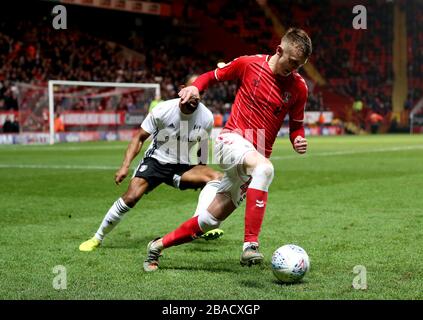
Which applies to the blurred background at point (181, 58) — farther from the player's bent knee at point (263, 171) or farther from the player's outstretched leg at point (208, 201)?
the player's bent knee at point (263, 171)

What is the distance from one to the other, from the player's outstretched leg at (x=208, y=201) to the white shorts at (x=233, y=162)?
4.13ft

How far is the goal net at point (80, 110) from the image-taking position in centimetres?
2650

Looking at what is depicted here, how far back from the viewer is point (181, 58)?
131 feet

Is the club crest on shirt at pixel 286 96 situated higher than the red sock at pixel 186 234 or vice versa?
the club crest on shirt at pixel 286 96

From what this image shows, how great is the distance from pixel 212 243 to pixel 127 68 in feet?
96.5

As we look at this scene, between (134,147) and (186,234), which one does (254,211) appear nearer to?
(186,234)

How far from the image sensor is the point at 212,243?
6.67 m

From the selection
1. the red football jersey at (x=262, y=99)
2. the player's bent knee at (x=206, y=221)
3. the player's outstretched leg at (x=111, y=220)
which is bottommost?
the player's outstretched leg at (x=111, y=220)

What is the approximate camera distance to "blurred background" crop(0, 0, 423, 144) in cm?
2811

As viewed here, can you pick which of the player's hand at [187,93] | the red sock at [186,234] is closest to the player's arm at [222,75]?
the player's hand at [187,93]

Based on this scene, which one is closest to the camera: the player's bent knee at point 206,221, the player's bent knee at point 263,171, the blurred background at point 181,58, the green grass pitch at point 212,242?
the green grass pitch at point 212,242

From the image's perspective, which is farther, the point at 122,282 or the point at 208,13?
the point at 208,13
